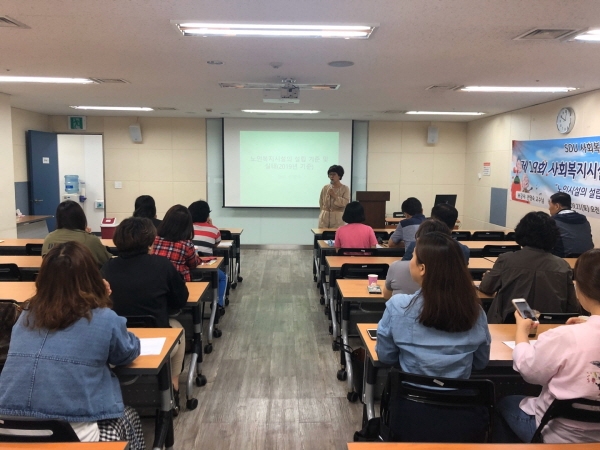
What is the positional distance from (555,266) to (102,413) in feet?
9.08

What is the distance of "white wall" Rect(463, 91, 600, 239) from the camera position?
5.62 m

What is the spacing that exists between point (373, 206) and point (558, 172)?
2.61 meters

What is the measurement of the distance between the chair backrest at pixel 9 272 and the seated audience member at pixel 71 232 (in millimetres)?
308

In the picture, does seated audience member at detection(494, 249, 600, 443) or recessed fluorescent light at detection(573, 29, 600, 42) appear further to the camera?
recessed fluorescent light at detection(573, 29, 600, 42)

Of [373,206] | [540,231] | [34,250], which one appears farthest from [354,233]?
[34,250]

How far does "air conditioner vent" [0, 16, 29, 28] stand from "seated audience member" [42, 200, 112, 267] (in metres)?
1.32

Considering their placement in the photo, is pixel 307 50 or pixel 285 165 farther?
pixel 285 165

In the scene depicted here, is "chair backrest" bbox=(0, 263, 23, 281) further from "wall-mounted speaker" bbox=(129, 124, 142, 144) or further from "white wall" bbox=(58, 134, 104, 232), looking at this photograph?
"white wall" bbox=(58, 134, 104, 232)

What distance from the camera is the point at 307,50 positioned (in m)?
3.72

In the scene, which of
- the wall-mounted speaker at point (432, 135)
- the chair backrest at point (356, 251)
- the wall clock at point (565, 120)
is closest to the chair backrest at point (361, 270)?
the chair backrest at point (356, 251)

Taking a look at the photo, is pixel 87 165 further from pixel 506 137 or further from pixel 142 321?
pixel 506 137

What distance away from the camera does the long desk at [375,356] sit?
217cm

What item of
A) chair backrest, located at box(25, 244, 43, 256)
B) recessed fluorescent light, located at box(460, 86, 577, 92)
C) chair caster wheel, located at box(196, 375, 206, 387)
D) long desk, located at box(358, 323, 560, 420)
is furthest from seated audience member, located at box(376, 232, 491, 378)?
chair backrest, located at box(25, 244, 43, 256)

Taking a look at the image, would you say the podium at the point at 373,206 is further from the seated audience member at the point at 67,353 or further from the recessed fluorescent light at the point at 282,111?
the seated audience member at the point at 67,353
